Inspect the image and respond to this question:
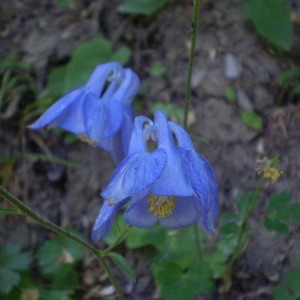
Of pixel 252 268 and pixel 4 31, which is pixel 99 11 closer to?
pixel 4 31

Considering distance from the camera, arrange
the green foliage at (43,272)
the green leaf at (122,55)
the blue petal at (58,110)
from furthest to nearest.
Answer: the green leaf at (122,55) < the green foliage at (43,272) < the blue petal at (58,110)

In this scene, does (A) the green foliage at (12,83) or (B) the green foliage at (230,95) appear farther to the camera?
(A) the green foliage at (12,83)

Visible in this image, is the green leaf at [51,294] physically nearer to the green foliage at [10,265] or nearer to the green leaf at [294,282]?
the green foliage at [10,265]

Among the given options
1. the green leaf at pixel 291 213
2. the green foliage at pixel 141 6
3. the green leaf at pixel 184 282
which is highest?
the green foliage at pixel 141 6

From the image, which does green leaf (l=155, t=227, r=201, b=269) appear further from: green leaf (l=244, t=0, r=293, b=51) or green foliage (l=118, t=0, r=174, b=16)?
green foliage (l=118, t=0, r=174, b=16)

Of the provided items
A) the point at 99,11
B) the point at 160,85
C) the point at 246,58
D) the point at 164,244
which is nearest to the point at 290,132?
the point at 246,58

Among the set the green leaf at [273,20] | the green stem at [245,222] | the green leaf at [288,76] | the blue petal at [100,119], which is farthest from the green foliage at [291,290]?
the green leaf at [273,20]

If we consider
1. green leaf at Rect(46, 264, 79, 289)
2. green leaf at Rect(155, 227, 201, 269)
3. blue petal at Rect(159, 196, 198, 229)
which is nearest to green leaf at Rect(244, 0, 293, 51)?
green leaf at Rect(155, 227, 201, 269)
